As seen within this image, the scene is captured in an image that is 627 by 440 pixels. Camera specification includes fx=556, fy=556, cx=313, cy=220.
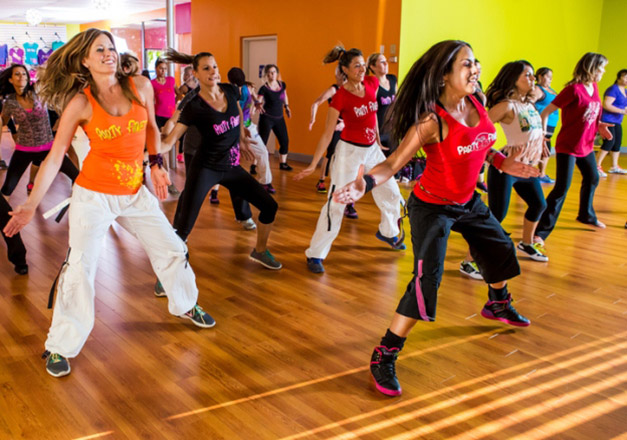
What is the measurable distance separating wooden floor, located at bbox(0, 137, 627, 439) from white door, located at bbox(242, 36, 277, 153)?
21.8 feet

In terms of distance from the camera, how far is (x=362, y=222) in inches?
229

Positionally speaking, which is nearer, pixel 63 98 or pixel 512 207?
pixel 63 98

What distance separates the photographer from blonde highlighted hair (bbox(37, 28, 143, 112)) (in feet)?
8.55

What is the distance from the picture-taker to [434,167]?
2.56m

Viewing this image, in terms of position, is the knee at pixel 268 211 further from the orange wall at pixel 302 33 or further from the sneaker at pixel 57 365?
the orange wall at pixel 302 33

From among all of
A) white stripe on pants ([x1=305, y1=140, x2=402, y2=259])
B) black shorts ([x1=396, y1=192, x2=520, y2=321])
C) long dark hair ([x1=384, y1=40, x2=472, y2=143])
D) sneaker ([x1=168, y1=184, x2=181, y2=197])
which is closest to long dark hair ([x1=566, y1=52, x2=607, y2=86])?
white stripe on pants ([x1=305, y1=140, x2=402, y2=259])

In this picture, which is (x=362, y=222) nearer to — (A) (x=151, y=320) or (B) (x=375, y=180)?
(A) (x=151, y=320)

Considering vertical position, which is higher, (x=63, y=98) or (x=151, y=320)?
(x=63, y=98)

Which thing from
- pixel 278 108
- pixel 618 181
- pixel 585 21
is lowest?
pixel 618 181

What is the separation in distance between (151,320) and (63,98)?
1.41 meters

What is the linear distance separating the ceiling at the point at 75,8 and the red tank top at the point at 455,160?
12237 millimetres

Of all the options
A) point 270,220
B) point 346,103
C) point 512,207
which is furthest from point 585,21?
point 270,220

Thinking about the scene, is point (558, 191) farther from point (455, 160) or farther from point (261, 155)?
point (261, 155)

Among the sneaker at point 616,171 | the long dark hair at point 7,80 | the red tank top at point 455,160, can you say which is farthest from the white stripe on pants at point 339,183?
the sneaker at point 616,171
